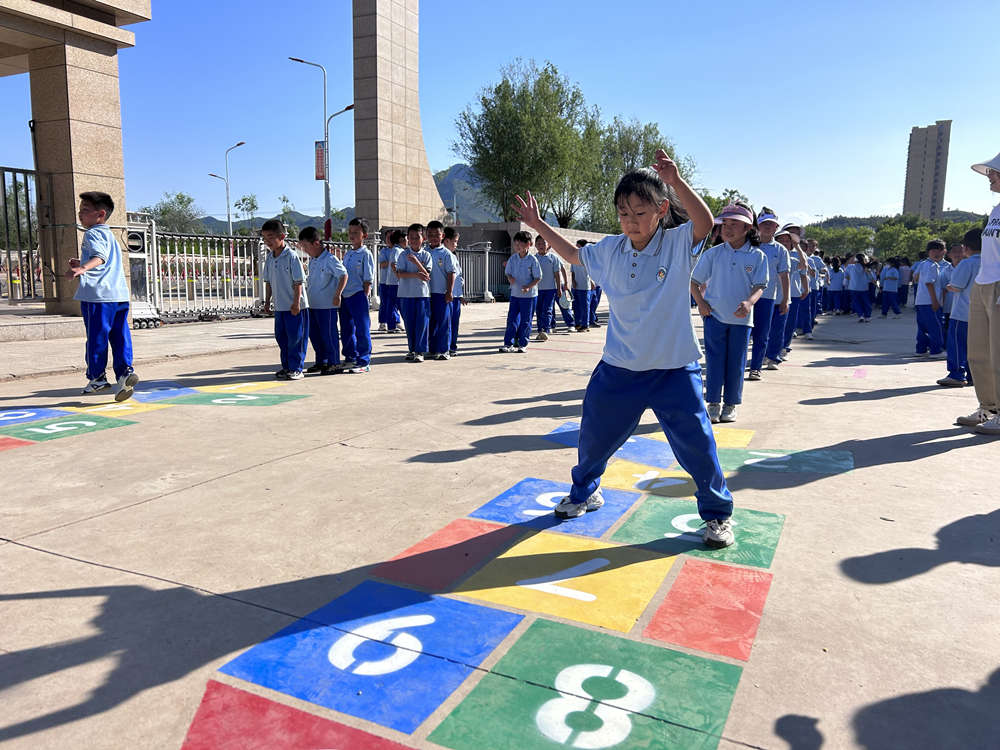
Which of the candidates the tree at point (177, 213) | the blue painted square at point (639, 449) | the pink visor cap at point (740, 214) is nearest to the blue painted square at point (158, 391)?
the blue painted square at point (639, 449)

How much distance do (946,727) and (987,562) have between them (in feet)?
5.00

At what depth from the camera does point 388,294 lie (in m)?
14.2

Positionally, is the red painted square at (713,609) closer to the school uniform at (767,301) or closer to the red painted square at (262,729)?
the red painted square at (262,729)

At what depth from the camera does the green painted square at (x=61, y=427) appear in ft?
17.9

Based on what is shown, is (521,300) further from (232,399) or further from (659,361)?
(659,361)

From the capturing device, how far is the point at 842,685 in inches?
89.7

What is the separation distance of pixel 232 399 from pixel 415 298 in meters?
3.60

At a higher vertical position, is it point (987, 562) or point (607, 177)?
point (607, 177)

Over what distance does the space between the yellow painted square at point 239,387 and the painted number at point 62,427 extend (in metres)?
1.68

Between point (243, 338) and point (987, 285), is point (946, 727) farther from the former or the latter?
point (243, 338)

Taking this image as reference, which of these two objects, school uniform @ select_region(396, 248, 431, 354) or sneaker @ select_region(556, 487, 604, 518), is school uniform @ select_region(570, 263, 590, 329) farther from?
sneaker @ select_region(556, 487, 604, 518)

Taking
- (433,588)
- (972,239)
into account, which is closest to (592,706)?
(433,588)

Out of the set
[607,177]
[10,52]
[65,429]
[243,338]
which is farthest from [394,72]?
[607,177]

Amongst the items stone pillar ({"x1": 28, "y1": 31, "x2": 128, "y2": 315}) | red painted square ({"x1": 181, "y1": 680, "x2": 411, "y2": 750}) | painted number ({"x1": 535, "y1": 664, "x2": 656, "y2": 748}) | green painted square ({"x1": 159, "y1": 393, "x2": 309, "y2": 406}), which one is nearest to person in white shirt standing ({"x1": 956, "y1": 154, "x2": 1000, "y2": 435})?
painted number ({"x1": 535, "y1": 664, "x2": 656, "y2": 748})
